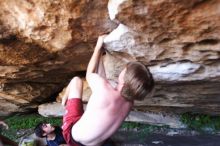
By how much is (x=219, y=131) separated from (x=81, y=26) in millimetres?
3186

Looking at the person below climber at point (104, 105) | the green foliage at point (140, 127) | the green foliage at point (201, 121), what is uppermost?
the person below climber at point (104, 105)

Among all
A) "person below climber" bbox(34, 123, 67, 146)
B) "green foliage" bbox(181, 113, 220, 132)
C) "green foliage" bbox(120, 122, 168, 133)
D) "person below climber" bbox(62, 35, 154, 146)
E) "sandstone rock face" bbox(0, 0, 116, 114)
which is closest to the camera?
"person below climber" bbox(62, 35, 154, 146)

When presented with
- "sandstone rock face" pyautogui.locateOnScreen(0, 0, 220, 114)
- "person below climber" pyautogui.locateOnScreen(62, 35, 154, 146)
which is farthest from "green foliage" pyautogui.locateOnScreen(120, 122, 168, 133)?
"person below climber" pyautogui.locateOnScreen(62, 35, 154, 146)

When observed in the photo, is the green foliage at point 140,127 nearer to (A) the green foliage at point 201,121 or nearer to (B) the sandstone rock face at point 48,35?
(A) the green foliage at point 201,121

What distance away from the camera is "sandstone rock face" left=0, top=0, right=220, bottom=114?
3516 millimetres

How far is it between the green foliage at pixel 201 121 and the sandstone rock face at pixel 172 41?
1.44 m

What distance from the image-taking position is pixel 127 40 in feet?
13.2

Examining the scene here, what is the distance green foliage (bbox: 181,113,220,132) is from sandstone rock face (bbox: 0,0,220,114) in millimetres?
590

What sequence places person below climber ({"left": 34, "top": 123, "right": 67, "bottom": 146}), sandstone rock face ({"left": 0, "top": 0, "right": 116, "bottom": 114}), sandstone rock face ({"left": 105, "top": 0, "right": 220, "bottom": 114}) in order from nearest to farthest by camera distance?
sandstone rock face ({"left": 105, "top": 0, "right": 220, "bottom": 114}), sandstone rock face ({"left": 0, "top": 0, "right": 116, "bottom": 114}), person below climber ({"left": 34, "top": 123, "right": 67, "bottom": 146})

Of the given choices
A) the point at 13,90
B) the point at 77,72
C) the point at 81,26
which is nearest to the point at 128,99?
the point at 81,26

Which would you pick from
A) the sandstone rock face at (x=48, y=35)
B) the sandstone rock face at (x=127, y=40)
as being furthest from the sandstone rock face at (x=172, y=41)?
the sandstone rock face at (x=48, y=35)

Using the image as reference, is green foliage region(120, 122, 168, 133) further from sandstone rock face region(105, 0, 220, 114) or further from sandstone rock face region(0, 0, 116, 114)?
sandstone rock face region(105, 0, 220, 114)

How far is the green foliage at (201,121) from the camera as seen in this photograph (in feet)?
21.4

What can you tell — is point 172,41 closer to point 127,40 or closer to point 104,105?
point 127,40
